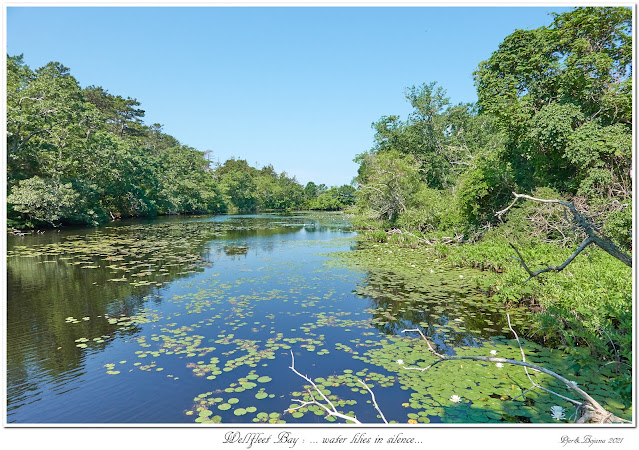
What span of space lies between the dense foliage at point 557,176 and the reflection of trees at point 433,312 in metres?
0.80

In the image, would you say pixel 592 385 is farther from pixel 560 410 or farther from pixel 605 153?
pixel 605 153

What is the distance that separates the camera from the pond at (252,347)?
156 inches

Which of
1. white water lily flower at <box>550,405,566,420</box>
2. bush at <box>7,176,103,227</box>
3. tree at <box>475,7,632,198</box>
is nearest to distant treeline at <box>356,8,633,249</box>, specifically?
tree at <box>475,7,632,198</box>

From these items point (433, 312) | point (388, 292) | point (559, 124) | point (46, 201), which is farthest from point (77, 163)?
point (559, 124)

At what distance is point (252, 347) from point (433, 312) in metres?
3.82

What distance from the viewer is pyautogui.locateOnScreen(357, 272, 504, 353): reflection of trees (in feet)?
20.3

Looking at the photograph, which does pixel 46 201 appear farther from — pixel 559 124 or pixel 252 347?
pixel 559 124

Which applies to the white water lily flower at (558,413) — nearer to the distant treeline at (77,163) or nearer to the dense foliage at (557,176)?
the dense foliage at (557,176)

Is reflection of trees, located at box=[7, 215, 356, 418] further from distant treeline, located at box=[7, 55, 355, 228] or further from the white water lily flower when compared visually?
the white water lily flower

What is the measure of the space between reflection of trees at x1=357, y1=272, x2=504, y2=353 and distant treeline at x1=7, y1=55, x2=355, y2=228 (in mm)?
21549

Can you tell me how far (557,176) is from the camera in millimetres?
12266

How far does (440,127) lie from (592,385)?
22.6 meters

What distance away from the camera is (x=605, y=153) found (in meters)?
10.3

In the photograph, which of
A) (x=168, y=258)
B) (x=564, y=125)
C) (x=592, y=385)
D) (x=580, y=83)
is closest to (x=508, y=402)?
(x=592, y=385)
